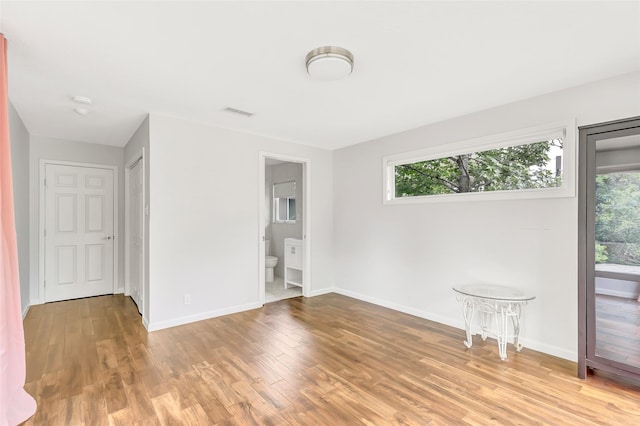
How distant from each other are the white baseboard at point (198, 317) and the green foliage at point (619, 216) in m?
3.71

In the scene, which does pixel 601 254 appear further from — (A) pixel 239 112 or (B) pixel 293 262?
(B) pixel 293 262

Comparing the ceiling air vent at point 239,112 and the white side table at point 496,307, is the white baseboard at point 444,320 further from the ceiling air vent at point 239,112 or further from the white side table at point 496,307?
the ceiling air vent at point 239,112

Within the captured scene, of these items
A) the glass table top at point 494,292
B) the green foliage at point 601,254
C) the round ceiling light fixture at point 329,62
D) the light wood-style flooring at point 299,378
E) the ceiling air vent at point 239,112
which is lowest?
the light wood-style flooring at point 299,378

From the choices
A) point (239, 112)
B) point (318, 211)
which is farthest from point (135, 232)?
point (318, 211)

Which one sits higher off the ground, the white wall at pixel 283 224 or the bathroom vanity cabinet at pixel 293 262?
the white wall at pixel 283 224

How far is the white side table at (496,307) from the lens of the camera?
8.93 feet

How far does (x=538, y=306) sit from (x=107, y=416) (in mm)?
3537

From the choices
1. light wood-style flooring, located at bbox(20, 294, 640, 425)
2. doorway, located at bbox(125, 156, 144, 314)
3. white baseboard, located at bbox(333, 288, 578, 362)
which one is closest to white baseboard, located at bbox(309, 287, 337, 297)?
white baseboard, located at bbox(333, 288, 578, 362)

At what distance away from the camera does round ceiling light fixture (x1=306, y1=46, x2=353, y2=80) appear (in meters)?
2.05

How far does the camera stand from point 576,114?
104 inches

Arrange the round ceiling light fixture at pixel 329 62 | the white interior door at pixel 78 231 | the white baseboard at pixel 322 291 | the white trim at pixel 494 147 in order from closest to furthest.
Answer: the round ceiling light fixture at pixel 329 62 < the white trim at pixel 494 147 < the white interior door at pixel 78 231 < the white baseboard at pixel 322 291

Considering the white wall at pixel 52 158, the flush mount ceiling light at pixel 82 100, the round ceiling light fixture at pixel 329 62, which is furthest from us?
the white wall at pixel 52 158

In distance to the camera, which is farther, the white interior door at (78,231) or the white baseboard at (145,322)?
the white interior door at (78,231)

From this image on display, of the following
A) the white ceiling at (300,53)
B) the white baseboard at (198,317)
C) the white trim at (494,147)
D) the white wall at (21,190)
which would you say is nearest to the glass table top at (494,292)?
the white trim at (494,147)
